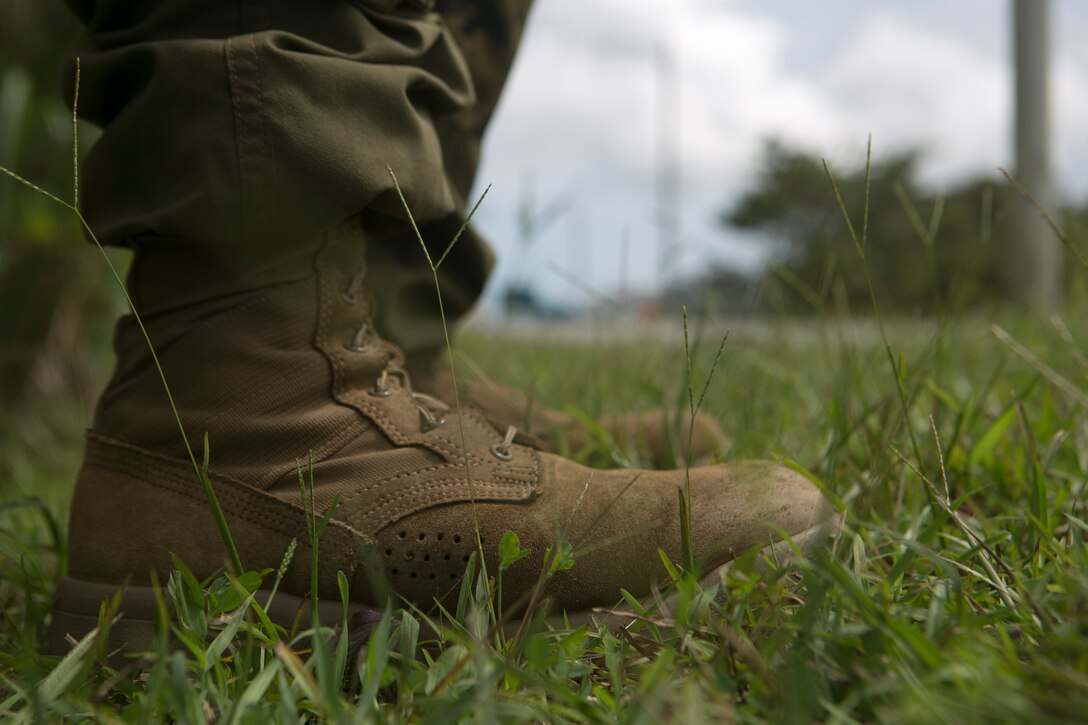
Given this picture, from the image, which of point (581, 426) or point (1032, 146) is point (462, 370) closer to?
A: point (581, 426)

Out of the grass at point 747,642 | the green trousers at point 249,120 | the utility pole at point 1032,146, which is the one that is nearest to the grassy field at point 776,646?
the grass at point 747,642

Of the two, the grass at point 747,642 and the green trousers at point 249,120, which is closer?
the grass at point 747,642

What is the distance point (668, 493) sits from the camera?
0.95m

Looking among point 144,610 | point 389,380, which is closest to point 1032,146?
point 389,380

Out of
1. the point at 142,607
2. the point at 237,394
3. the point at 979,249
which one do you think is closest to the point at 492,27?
the point at 237,394

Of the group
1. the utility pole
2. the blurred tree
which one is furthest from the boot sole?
the utility pole

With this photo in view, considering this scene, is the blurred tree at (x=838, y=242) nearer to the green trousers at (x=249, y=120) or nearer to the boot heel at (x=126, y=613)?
the green trousers at (x=249, y=120)

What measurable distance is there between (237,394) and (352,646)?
1.03 ft

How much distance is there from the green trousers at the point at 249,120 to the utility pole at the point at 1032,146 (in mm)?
3696

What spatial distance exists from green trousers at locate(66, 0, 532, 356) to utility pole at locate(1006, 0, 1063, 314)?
3.70m

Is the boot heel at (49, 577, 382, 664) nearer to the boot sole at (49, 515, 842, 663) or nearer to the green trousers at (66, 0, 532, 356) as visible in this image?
the boot sole at (49, 515, 842, 663)

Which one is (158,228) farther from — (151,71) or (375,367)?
(375,367)

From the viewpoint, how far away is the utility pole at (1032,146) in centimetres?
410

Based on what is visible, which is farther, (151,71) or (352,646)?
(151,71)
